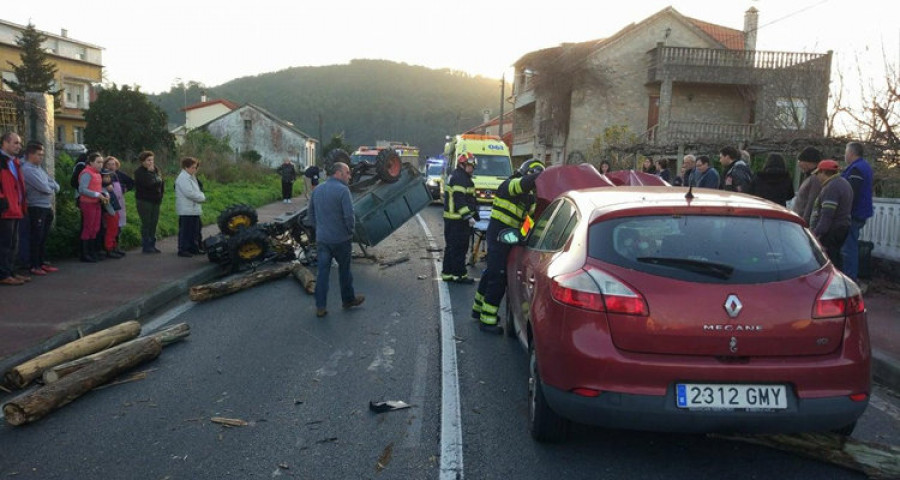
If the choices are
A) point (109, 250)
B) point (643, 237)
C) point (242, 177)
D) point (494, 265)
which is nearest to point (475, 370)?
point (494, 265)

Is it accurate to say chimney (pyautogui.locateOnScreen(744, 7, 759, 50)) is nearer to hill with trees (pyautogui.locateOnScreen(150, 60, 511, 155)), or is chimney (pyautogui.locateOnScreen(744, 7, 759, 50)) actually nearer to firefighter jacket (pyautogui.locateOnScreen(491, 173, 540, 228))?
firefighter jacket (pyautogui.locateOnScreen(491, 173, 540, 228))

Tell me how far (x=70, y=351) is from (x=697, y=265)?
4.90m

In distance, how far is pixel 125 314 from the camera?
7.33 m

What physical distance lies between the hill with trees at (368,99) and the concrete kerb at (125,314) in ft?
307

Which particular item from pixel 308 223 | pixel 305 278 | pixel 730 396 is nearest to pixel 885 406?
pixel 730 396

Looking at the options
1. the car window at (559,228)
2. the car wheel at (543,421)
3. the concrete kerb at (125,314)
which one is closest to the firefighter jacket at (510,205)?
the car window at (559,228)

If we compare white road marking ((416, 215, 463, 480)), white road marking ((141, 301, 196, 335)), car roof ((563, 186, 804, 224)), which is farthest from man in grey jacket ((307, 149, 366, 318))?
car roof ((563, 186, 804, 224))

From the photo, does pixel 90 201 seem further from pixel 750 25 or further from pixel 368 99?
pixel 368 99

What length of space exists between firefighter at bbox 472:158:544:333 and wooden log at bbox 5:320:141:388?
11.2 feet

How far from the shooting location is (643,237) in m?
3.79

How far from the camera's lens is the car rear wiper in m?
3.56

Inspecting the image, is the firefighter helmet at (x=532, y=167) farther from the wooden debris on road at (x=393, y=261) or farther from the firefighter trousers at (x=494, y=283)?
the wooden debris on road at (x=393, y=261)

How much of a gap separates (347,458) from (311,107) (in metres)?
116

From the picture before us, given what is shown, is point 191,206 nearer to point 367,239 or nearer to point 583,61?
point 367,239
